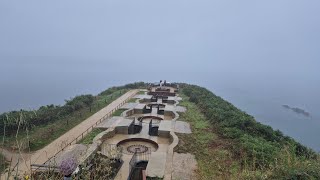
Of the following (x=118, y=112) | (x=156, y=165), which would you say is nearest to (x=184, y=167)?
(x=156, y=165)

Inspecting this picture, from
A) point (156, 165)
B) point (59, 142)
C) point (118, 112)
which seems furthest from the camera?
point (118, 112)

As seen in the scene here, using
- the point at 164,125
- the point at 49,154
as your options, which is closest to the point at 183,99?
the point at 164,125

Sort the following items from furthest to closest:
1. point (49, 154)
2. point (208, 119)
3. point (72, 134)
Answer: point (208, 119) → point (72, 134) → point (49, 154)

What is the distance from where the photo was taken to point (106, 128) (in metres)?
16.3

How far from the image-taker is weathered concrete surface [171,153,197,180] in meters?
10.1

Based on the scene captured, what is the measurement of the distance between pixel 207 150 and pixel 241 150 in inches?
60.3

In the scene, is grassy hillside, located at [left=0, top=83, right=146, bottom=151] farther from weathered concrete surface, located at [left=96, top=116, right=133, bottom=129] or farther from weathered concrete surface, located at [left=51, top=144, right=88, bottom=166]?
weathered concrete surface, located at [left=96, top=116, right=133, bottom=129]

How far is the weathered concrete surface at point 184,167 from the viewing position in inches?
396

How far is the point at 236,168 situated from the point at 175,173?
2.44 meters

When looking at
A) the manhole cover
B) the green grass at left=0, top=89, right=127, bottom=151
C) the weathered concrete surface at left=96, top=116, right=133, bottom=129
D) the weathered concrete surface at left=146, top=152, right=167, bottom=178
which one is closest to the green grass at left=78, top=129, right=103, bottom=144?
the weathered concrete surface at left=96, top=116, right=133, bottom=129

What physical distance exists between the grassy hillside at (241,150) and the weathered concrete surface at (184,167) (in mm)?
306

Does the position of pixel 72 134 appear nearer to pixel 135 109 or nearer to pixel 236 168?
pixel 135 109

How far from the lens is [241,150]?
12305mm

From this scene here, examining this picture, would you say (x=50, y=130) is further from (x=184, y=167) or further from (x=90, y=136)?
(x=184, y=167)
